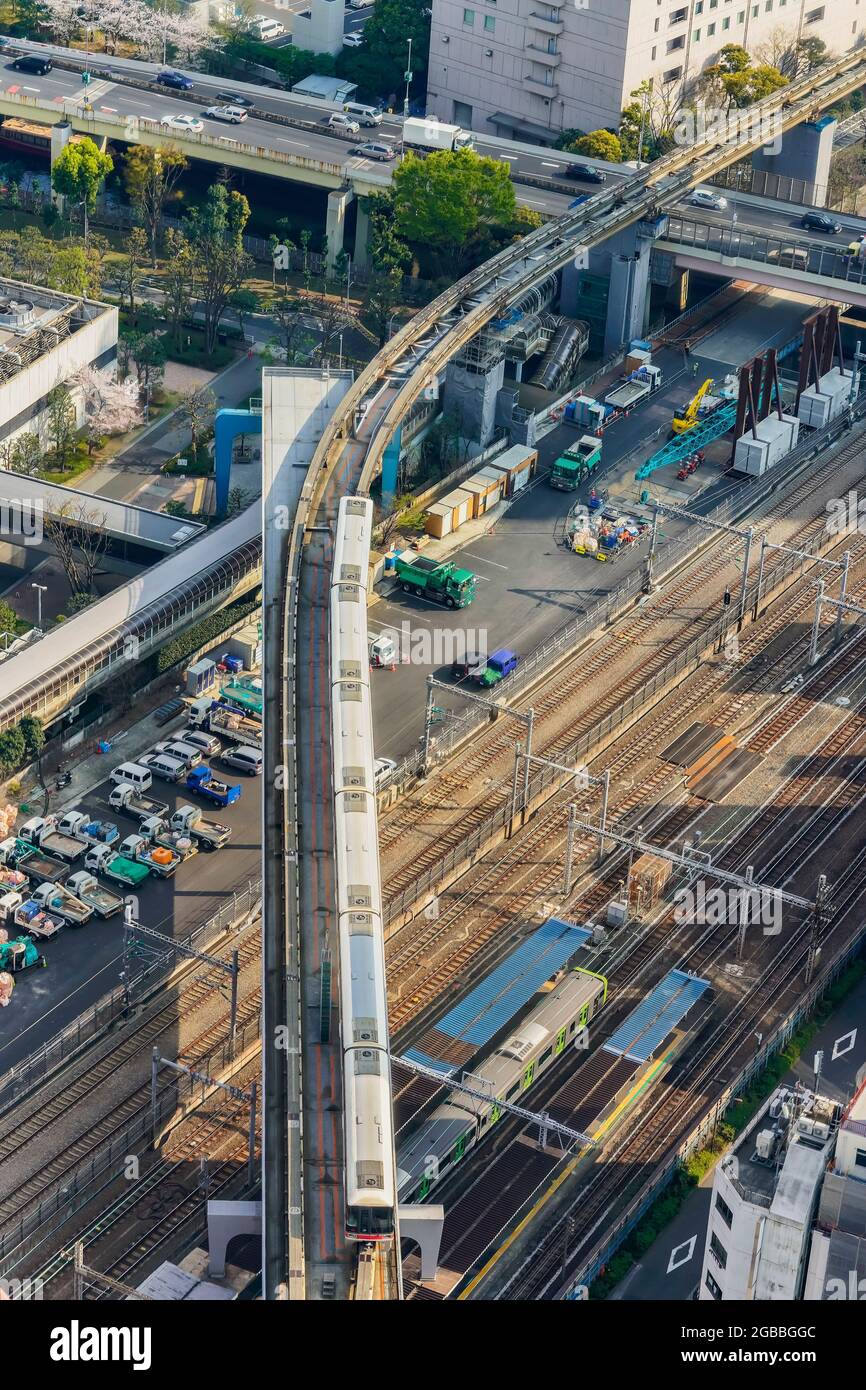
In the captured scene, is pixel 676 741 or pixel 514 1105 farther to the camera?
pixel 676 741

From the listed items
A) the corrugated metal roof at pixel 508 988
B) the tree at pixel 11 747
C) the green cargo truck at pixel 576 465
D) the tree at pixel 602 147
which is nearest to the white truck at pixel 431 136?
the tree at pixel 602 147

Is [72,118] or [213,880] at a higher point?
[72,118]

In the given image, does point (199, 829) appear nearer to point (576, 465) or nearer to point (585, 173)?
point (576, 465)

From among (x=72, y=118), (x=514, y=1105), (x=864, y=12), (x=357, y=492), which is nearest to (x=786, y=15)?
(x=864, y=12)

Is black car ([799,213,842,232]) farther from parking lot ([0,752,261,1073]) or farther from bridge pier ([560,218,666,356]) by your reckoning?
parking lot ([0,752,261,1073])

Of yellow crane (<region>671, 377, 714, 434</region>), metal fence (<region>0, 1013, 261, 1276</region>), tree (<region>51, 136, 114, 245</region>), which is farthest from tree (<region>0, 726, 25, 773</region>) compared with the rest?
tree (<region>51, 136, 114, 245</region>)

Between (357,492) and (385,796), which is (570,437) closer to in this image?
(357,492)

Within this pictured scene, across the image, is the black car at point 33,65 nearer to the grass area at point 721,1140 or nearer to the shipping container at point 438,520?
the shipping container at point 438,520
